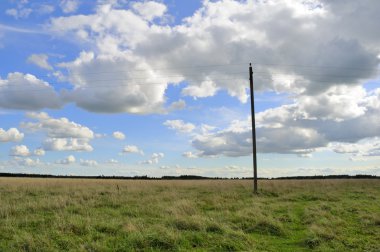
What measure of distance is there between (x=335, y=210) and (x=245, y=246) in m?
10.3

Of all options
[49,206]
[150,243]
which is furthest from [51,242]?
[49,206]

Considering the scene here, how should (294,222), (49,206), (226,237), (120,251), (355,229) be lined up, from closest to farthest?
1. (120,251)
2. (226,237)
3. (355,229)
4. (294,222)
5. (49,206)

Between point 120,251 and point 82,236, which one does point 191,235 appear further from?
point 82,236

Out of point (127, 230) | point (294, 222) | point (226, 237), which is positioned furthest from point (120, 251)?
point (294, 222)

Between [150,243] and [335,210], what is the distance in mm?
12092

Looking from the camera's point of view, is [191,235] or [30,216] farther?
[30,216]

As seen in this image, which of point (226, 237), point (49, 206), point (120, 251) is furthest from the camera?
point (49, 206)

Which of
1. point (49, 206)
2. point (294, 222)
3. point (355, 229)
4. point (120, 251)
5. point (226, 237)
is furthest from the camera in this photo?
point (49, 206)

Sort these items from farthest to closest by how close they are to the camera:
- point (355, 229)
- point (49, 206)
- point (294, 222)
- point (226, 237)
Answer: point (49, 206), point (294, 222), point (355, 229), point (226, 237)

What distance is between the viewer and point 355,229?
14648 millimetres

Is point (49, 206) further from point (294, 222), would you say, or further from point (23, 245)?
point (294, 222)

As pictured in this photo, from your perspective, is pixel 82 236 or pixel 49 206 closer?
pixel 82 236

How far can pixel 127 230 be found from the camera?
13.0 metres

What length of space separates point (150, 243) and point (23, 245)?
3585 mm
